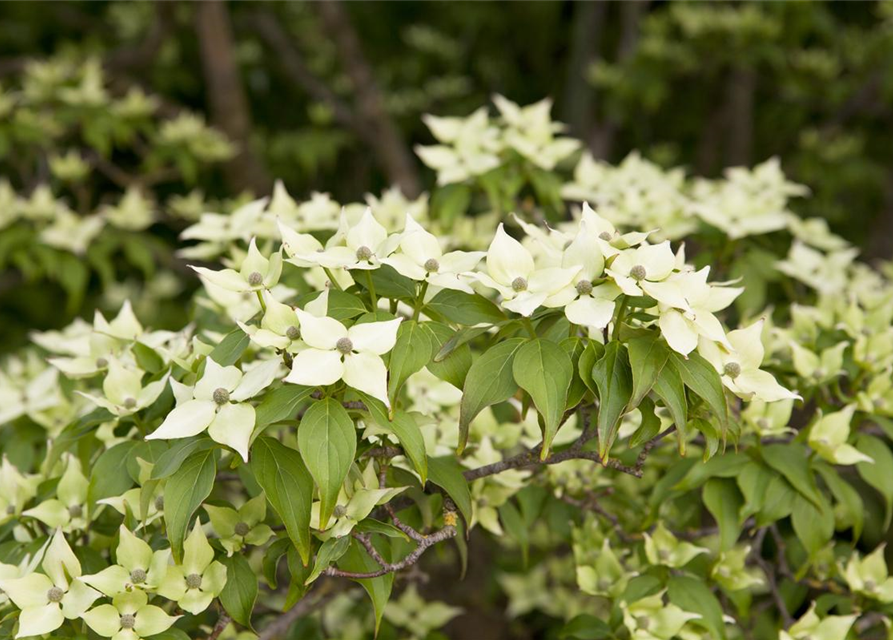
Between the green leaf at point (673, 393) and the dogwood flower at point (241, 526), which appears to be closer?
the green leaf at point (673, 393)

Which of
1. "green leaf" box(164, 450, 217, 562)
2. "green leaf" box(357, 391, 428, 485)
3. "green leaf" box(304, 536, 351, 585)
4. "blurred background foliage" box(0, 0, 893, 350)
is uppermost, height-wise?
"green leaf" box(357, 391, 428, 485)

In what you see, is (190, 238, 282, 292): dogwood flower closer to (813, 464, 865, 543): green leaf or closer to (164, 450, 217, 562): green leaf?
(164, 450, 217, 562): green leaf

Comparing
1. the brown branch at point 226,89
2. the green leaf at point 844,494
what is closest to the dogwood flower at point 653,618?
the green leaf at point 844,494

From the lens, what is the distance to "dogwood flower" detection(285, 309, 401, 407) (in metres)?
0.85

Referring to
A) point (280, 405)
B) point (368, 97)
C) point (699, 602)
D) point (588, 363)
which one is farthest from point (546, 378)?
point (368, 97)

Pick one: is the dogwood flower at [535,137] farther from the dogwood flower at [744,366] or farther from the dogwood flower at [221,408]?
the dogwood flower at [221,408]

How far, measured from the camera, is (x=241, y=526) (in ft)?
3.41

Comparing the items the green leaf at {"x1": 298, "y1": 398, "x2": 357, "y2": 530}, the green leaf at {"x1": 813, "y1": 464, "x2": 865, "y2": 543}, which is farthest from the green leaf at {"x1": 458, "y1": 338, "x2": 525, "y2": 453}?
the green leaf at {"x1": 813, "y1": 464, "x2": 865, "y2": 543}

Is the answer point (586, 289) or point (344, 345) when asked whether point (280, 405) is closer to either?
point (344, 345)

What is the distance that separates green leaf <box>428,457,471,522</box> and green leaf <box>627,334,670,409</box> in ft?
0.78

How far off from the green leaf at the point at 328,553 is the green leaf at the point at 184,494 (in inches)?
5.0

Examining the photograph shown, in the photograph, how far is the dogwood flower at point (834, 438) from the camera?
1196 mm

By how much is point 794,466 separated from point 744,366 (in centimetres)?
31

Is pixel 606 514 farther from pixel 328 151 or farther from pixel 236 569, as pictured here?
pixel 328 151
